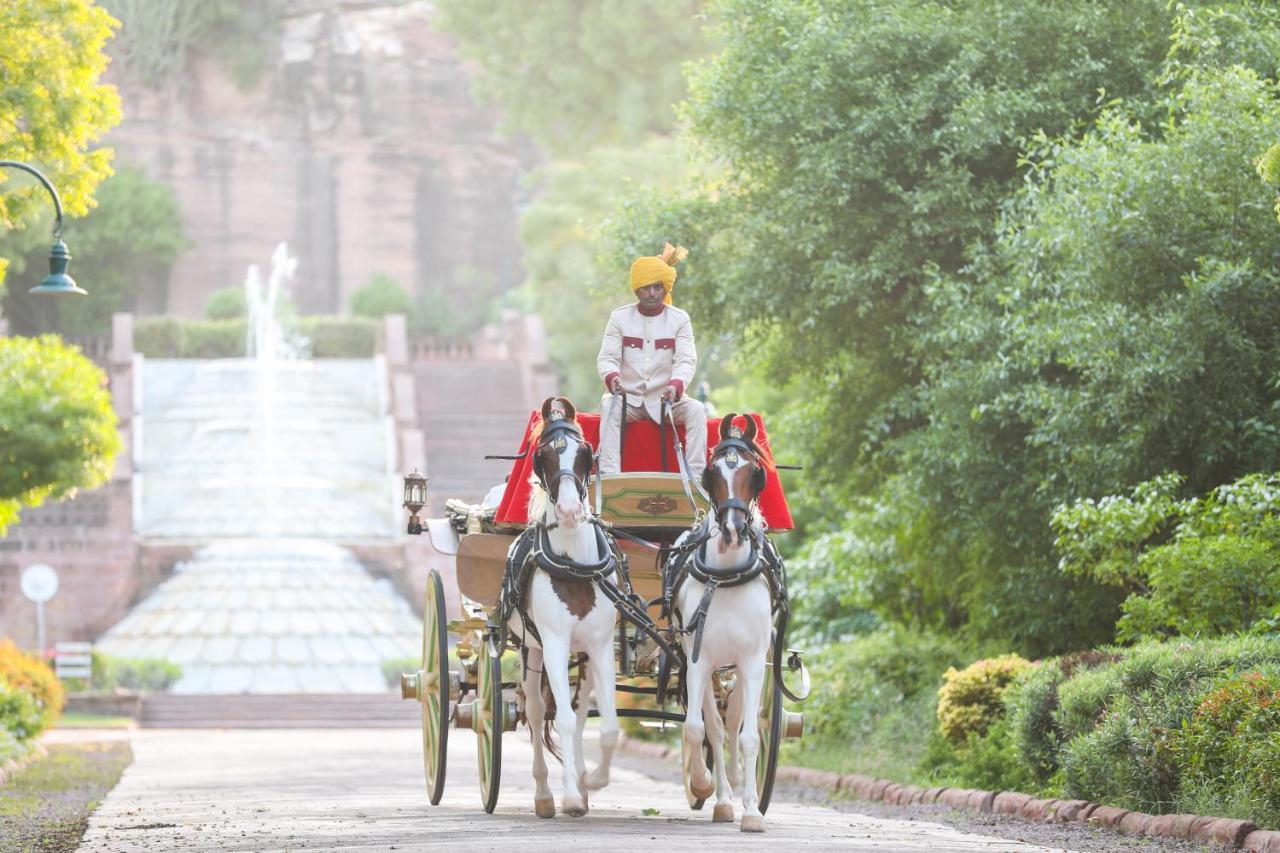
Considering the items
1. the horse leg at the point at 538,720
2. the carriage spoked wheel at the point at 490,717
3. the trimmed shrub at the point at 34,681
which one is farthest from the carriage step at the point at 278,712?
the horse leg at the point at 538,720

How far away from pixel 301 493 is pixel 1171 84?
28160 millimetres

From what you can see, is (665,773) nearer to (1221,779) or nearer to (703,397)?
(703,397)

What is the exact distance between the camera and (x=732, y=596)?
851cm

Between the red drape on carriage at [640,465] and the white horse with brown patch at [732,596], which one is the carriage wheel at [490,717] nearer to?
the red drape on carriage at [640,465]

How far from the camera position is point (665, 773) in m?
18.2

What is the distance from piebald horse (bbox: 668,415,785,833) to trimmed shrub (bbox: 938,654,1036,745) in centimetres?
502

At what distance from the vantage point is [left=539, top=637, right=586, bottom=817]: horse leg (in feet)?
→ 28.1

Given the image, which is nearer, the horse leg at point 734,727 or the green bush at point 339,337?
A: the horse leg at point 734,727

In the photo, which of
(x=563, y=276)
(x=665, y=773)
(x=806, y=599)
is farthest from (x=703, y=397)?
(x=563, y=276)

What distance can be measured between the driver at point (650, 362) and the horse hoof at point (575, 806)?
1469 mm

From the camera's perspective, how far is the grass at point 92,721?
26.8m

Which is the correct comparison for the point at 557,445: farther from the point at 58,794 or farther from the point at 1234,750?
the point at 58,794

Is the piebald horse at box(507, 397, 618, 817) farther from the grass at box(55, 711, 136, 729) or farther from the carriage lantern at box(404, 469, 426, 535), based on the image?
the grass at box(55, 711, 136, 729)

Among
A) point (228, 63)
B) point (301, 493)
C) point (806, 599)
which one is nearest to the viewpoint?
point (806, 599)
